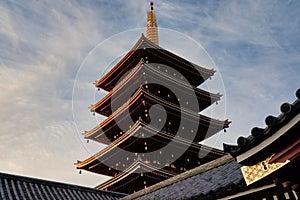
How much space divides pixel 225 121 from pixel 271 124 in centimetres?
2303

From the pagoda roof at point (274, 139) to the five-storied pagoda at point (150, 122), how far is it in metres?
16.5

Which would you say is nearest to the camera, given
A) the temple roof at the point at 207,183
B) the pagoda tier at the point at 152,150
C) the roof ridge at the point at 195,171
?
the temple roof at the point at 207,183

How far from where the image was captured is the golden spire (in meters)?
33.3

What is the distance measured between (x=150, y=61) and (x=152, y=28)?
860 cm

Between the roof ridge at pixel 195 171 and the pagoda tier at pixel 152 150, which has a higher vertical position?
the pagoda tier at pixel 152 150

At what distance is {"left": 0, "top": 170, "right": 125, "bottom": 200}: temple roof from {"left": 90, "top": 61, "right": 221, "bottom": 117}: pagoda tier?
1008 centimetres

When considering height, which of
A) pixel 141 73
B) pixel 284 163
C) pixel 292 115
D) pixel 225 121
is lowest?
pixel 284 163

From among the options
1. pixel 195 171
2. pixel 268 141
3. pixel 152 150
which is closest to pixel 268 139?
pixel 268 141

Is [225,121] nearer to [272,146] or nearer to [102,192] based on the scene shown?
[102,192]

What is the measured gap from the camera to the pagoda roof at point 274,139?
3791 millimetres

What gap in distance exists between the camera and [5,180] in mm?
14680

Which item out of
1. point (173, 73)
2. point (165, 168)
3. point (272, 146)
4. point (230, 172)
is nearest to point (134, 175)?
point (165, 168)

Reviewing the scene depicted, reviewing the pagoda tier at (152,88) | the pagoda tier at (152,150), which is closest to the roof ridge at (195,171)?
the pagoda tier at (152,150)

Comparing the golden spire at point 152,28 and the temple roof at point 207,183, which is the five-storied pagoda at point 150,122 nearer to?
the golden spire at point 152,28
